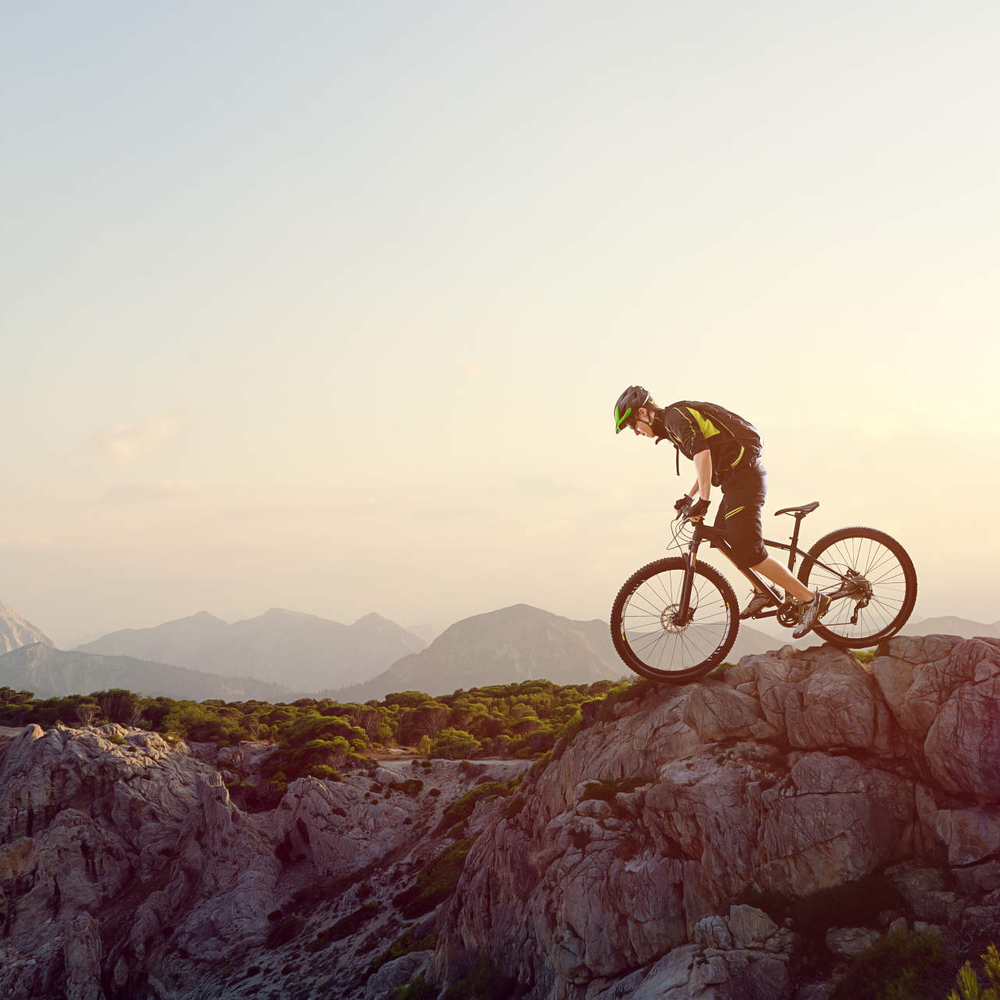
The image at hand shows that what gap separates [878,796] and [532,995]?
12004 mm

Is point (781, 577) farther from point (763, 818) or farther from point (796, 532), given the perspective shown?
point (763, 818)

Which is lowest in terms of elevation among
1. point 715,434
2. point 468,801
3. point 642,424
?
point 468,801

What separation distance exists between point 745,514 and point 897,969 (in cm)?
885

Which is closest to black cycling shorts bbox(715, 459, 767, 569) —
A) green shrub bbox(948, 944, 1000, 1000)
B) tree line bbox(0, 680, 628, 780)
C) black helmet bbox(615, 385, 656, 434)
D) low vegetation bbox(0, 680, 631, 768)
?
black helmet bbox(615, 385, 656, 434)

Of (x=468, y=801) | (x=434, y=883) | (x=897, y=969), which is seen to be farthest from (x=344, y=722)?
(x=897, y=969)

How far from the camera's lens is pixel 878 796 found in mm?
15086

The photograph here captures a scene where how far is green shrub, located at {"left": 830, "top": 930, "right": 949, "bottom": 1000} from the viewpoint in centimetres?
1205

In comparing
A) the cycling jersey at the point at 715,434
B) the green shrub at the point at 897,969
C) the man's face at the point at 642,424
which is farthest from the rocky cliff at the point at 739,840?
the man's face at the point at 642,424

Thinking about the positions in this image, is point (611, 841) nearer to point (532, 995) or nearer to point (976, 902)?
point (532, 995)

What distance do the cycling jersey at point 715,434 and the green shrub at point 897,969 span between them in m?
9.32

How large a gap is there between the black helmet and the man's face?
80 millimetres

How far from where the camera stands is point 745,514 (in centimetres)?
1496

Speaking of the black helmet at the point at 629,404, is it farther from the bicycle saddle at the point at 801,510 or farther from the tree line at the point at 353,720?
the tree line at the point at 353,720

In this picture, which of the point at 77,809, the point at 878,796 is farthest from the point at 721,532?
the point at 77,809
